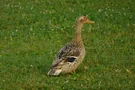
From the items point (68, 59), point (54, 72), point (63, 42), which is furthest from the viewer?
point (63, 42)

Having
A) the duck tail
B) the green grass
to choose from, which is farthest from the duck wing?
the green grass

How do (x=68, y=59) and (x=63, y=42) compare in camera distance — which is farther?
(x=63, y=42)

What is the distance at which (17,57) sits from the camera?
14820 mm

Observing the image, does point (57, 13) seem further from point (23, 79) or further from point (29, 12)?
point (23, 79)

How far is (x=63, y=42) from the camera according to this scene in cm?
1675

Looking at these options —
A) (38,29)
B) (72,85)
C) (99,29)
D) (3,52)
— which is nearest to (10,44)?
(3,52)

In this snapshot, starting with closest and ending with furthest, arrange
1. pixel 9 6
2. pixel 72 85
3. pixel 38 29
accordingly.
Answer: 1. pixel 72 85
2. pixel 38 29
3. pixel 9 6

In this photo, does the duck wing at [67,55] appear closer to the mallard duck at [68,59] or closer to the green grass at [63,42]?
the mallard duck at [68,59]

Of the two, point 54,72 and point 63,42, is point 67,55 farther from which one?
point 63,42

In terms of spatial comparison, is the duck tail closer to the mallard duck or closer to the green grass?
the mallard duck

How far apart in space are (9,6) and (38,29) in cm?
433

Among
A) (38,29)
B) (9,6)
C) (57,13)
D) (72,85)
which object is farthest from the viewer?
(9,6)

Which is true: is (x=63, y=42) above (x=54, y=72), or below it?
below

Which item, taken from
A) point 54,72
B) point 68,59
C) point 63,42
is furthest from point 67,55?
point 63,42
